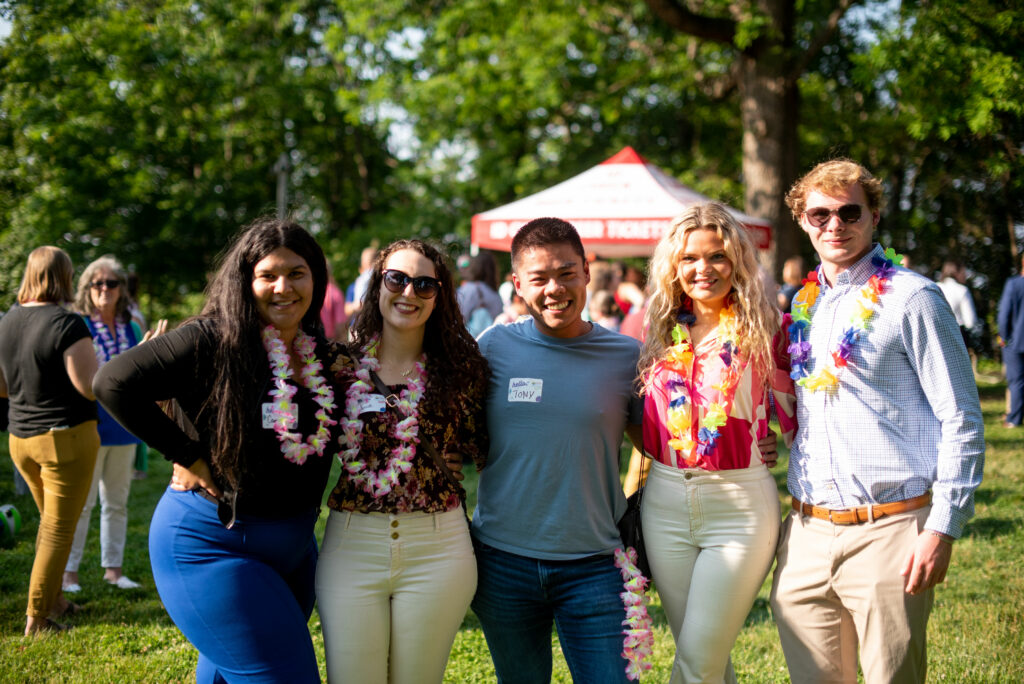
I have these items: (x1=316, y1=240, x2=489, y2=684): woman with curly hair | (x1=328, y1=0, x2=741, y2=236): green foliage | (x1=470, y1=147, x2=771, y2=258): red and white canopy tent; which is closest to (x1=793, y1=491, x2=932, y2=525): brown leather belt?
(x1=316, y1=240, x2=489, y2=684): woman with curly hair

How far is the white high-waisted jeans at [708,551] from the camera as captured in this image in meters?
2.55

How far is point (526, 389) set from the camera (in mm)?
2701

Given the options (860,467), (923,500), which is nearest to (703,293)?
(860,467)

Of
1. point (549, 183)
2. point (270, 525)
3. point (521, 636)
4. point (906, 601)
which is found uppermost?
point (549, 183)

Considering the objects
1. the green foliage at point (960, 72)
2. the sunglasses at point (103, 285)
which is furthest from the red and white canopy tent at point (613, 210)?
the sunglasses at point (103, 285)

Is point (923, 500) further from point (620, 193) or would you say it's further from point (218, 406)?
point (620, 193)

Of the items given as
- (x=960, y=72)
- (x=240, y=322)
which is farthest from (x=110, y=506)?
(x=960, y=72)

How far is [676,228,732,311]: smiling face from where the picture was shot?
2762 mm

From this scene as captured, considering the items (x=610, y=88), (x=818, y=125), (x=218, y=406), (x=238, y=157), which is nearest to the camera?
(x=218, y=406)

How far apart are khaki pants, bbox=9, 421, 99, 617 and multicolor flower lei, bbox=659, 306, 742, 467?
3.48 m

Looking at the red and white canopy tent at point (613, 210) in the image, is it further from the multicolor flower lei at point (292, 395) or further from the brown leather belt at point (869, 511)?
the multicolor flower lei at point (292, 395)

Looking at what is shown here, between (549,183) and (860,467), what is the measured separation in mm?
17620

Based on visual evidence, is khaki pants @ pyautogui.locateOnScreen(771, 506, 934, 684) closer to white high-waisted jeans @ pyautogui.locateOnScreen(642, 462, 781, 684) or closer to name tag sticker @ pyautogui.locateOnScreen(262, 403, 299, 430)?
white high-waisted jeans @ pyautogui.locateOnScreen(642, 462, 781, 684)

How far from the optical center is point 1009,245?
16.7 meters
